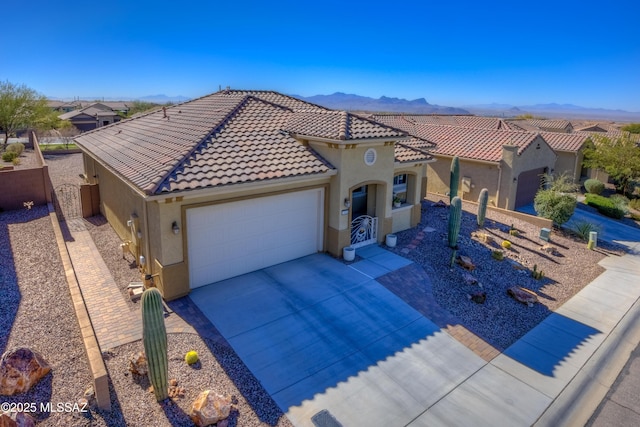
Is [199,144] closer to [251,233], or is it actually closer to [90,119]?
[251,233]

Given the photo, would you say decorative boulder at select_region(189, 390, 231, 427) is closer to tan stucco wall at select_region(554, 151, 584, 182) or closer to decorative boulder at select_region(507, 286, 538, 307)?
decorative boulder at select_region(507, 286, 538, 307)

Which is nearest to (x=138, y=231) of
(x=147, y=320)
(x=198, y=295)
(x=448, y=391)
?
(x=198, y=295)

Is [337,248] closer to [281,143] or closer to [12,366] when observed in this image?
[281,143]

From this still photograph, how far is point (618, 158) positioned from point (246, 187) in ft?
102

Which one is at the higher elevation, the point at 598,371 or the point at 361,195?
the point at 361,195

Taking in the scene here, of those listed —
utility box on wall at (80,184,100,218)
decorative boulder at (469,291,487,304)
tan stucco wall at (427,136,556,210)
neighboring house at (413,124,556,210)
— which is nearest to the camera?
decorative boulder at (469,291,487,304)

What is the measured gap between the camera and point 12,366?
757cm

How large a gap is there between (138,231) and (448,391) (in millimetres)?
10103

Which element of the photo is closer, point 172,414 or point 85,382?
point 172,414

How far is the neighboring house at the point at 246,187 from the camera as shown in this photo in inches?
448

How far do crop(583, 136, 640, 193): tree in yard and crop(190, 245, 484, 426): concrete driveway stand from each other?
2691 cm

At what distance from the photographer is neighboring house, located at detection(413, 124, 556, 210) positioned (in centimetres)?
2366

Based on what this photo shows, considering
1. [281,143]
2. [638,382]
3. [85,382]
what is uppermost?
[281,143]

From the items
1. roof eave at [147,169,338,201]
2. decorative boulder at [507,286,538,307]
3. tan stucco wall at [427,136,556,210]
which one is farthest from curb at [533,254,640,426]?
tan stucco wall at [427,136,556,210]
